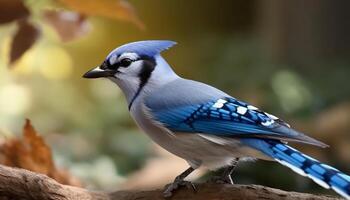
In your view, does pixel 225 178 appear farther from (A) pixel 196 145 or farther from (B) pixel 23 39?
(B) pixel 23 39

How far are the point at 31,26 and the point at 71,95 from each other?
1.46m

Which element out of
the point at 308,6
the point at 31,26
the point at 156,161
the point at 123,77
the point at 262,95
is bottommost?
the point at 123,77

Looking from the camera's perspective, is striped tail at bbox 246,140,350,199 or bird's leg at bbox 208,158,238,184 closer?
striped tail at bbox 246,140,350,199

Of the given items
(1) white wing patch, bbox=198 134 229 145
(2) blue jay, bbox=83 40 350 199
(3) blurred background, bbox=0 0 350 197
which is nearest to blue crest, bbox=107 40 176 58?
(2) blue jay, bbox=83 40 350 199

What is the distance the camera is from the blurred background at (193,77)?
1.55m

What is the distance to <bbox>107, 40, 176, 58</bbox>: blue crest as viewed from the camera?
0.71 metres

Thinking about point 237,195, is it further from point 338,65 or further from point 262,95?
point 338,65

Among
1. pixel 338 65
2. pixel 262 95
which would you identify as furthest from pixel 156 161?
pixel 338 65

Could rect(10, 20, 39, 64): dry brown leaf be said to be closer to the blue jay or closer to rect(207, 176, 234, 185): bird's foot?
the blue jay

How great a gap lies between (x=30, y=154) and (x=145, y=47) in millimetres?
248

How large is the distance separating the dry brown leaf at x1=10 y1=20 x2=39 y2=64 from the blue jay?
130 millimetres

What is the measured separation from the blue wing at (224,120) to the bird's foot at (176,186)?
0.18ft

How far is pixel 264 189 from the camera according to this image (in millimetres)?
676

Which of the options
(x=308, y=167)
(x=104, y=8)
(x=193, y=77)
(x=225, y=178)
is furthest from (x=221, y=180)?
(x=193, y=77)
